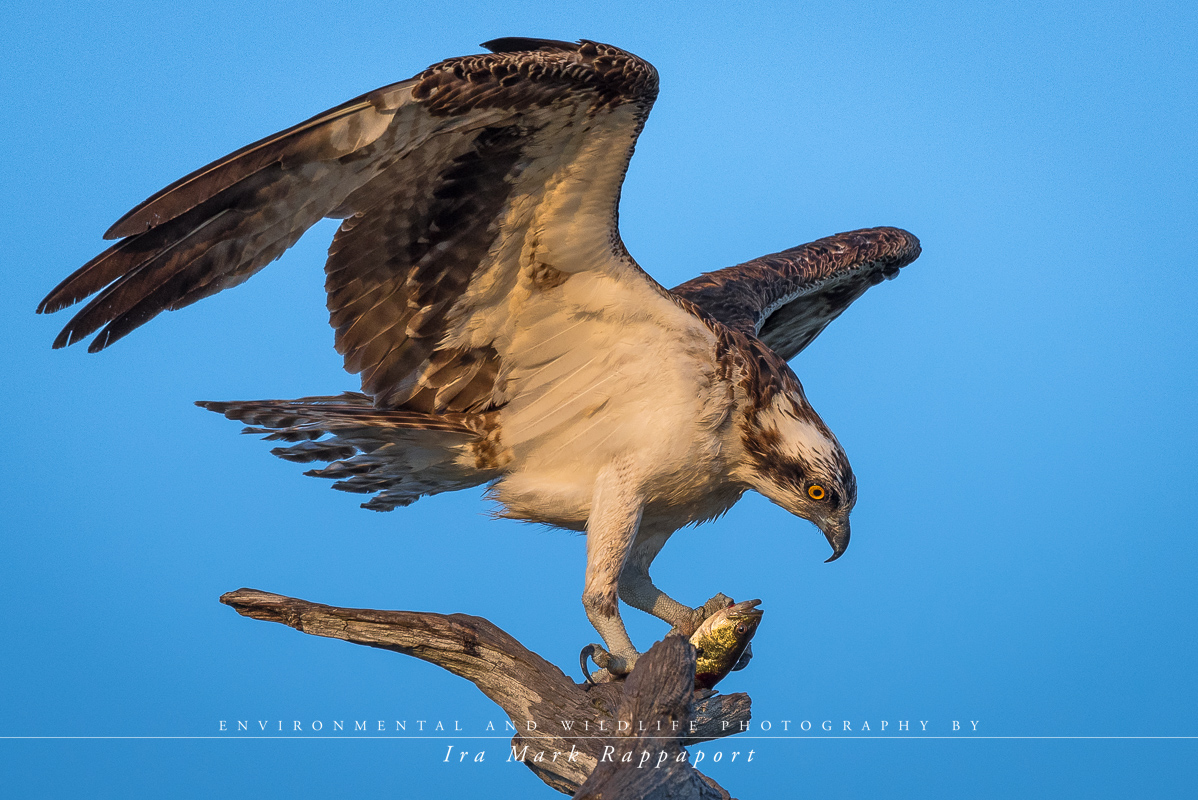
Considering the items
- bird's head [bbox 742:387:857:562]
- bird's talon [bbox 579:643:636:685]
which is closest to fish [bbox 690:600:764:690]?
bird's talon [bbox 579:643:636:685]

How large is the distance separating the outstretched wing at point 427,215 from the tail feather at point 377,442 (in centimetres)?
14

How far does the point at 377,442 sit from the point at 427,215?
991mm

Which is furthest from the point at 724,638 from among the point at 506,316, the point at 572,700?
the point at 506,316

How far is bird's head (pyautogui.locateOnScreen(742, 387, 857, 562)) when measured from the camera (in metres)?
4.51

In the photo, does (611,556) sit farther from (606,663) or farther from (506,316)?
(506,316)

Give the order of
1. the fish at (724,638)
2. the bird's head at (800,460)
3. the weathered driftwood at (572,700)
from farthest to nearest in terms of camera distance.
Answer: the bird's head at (800,460)
the fish at (724,638)
the weathered driftwood at (572,700)

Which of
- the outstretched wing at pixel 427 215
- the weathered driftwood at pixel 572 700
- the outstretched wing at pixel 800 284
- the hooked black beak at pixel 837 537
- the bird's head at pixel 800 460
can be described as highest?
the outstretched wing at pixel 800 284

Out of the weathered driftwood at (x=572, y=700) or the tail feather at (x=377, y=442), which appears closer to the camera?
the weathered driftwood at (x=572, y=700)

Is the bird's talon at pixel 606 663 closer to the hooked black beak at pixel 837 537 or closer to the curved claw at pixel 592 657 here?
the curved claw at pixel 592 657

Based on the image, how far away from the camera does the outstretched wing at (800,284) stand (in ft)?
18.4

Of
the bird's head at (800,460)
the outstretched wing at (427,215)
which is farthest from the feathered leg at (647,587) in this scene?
the outstretched wing at (427,215)

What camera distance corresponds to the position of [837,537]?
468 cm

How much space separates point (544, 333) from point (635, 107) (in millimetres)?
1056

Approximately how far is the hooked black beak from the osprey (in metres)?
0.02
